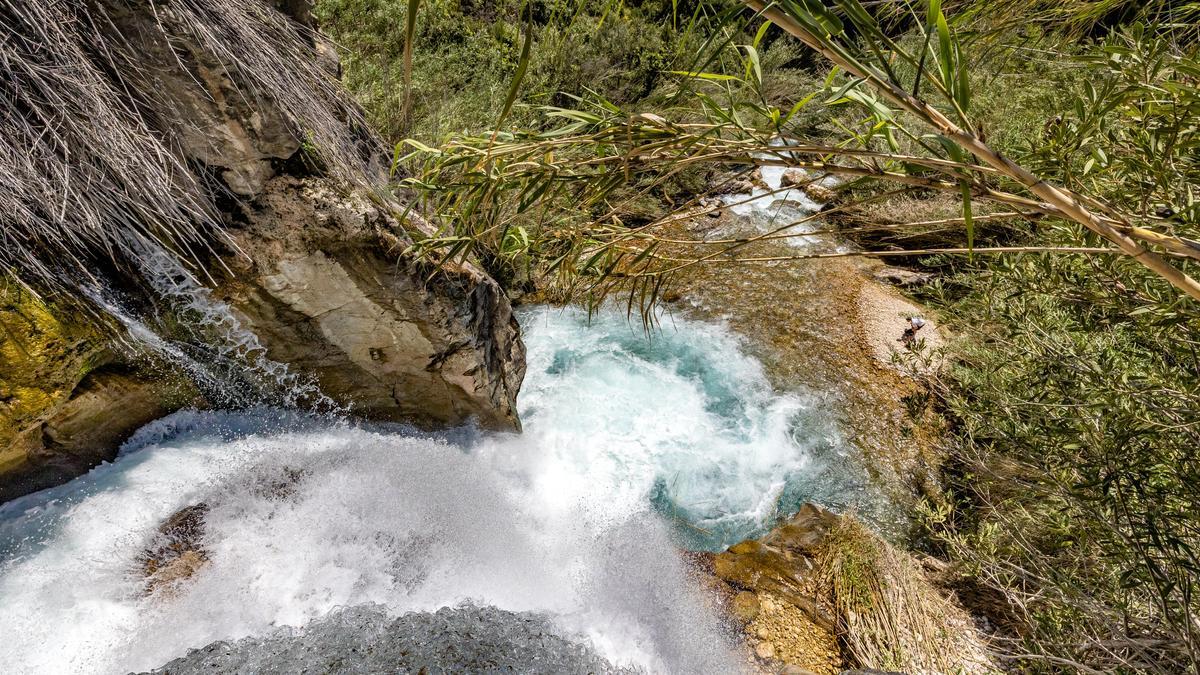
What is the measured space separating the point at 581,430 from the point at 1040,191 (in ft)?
13.1

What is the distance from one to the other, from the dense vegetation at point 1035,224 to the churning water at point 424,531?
4.91 ft

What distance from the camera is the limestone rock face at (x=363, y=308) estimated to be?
3166 millimetres

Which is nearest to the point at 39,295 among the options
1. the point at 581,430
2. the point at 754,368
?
the point at 581,430

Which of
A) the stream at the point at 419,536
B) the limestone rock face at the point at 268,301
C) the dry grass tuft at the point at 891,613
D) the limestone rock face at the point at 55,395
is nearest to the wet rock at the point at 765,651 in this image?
the stream at the point at 419,536

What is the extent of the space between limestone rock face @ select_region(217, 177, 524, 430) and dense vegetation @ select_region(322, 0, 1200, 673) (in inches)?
34.5

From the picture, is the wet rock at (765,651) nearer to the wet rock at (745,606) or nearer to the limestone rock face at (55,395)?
the wet rock at (745,606)

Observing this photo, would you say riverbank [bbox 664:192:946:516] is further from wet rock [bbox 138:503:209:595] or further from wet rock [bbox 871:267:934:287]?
wet rock [bbox 138:503:209:595]

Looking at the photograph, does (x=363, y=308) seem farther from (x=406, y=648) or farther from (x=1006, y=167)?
(x=1006, y=167)

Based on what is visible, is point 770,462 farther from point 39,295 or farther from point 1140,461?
point 39,295

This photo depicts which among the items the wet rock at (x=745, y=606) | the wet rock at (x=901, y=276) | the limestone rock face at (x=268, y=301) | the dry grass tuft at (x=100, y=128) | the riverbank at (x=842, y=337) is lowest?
the wet rock at (x=901, y=276)

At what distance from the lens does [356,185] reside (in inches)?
135

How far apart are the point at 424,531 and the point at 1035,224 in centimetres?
368

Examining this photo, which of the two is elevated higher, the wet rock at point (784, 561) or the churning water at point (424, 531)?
the churning water at point (424, 531)

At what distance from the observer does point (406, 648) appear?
2391mm
